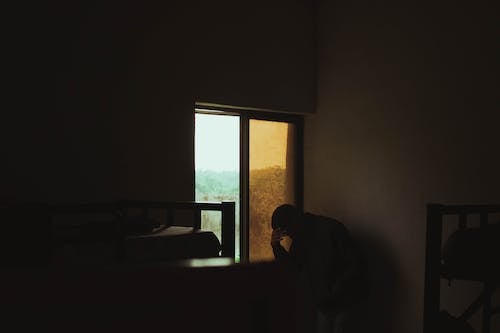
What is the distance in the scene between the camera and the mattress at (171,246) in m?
1.69

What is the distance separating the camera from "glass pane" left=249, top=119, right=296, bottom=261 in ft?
11.0

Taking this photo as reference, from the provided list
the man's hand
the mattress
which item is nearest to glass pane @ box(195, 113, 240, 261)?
the man's hand

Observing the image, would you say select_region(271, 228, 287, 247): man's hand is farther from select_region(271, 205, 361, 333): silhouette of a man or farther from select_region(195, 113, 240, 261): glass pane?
select_region(195, 113, 240, 261): glass pane

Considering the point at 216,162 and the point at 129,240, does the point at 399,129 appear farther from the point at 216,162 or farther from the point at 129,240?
the point at 129,240

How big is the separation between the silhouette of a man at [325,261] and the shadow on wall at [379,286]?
341 mm

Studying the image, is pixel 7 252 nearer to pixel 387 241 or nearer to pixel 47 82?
pixel 47 82

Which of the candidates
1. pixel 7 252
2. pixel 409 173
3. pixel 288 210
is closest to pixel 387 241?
pixel 409 173

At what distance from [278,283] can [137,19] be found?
2.49 metres

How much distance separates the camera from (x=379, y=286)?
309 cm

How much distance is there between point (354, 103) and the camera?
3.26 m

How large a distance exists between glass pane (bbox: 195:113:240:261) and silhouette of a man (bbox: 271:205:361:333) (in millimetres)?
475

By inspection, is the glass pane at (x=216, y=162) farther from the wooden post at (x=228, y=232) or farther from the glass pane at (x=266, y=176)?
the wooden post at (x=228, y=232)

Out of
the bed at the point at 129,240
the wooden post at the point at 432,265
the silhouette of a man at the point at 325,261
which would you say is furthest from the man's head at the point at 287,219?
the wooden post at the point at 432,265

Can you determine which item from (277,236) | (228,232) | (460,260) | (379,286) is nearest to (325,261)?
(277,236)
